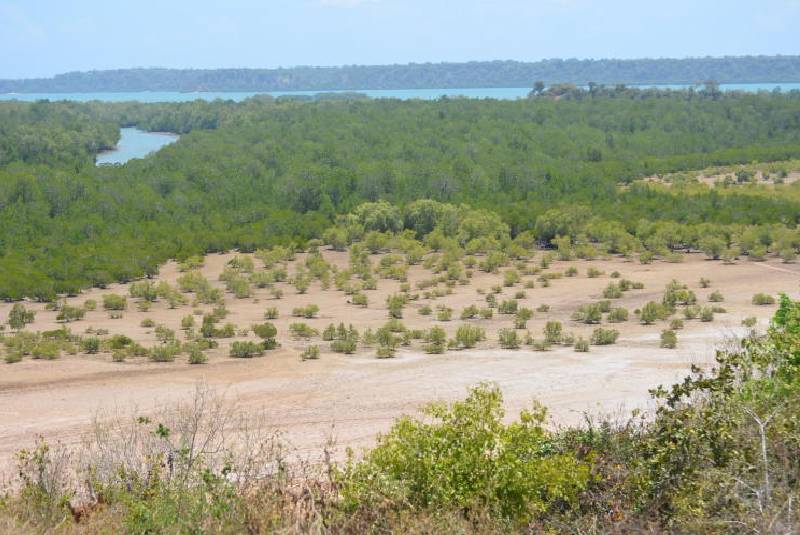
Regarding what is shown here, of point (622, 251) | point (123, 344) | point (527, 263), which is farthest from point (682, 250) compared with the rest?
point (123, 344)

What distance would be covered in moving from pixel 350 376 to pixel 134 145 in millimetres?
85777

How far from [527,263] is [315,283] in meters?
8.45

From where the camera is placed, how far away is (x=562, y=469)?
10.4 m

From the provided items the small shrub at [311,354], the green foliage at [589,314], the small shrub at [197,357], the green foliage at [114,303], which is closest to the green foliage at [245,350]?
the small shrub at [197,357]

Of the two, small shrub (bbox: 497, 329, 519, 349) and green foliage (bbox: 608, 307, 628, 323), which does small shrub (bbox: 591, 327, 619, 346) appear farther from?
green foliage (bbox: 608, 307, 628, 323)

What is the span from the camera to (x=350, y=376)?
23.5m

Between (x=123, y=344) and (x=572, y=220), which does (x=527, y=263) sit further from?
(x=123, y=344)

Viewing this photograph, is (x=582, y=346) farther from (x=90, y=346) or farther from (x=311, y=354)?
(x=90, y=346)

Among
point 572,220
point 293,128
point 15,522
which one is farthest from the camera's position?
point 293,128

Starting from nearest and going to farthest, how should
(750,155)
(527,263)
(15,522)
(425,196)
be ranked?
(15,522) → (527,263) → (425,196) → (750,155)

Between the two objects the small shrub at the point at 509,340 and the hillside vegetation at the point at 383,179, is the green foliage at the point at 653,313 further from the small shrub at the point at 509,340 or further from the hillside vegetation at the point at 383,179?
the hillside vegetation at the point at 383,179

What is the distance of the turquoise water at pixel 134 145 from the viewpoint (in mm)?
88200

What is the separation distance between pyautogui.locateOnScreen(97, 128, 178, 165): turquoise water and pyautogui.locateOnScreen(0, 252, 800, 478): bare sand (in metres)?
51.8

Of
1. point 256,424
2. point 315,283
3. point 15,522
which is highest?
point 15,522
